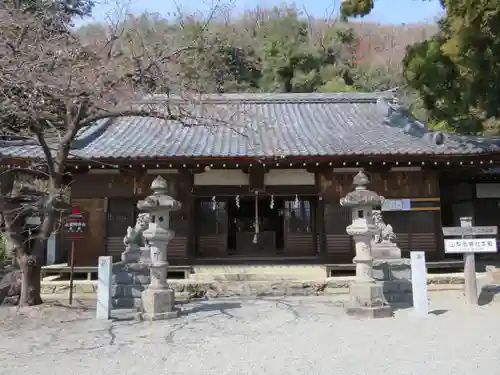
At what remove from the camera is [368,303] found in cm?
730

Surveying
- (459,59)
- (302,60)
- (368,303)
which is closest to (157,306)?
(368,303)

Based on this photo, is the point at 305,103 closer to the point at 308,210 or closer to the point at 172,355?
the point at 308,210

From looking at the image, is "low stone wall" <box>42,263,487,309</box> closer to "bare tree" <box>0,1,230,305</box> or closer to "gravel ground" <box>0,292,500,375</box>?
"gravel ground" <box>0,292,500,375</box>

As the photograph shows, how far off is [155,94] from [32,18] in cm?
225

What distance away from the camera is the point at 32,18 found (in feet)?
22.4

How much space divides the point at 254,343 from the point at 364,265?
9.45ft

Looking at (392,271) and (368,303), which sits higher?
(392,271)

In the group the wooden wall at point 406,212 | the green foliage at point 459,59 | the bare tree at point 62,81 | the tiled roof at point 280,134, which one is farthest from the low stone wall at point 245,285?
the green foliage at point 459,59

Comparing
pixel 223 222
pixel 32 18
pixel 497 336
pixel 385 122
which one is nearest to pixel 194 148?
pixel 223 222

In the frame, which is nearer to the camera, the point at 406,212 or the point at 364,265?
the point at 364,265

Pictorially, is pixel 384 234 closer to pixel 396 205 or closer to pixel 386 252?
pixel 386 252

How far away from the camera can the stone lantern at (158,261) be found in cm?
732

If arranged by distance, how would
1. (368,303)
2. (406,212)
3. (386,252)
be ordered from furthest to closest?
(406,212) → (386,252) → (368,303)

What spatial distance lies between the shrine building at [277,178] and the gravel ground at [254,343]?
3632mm
